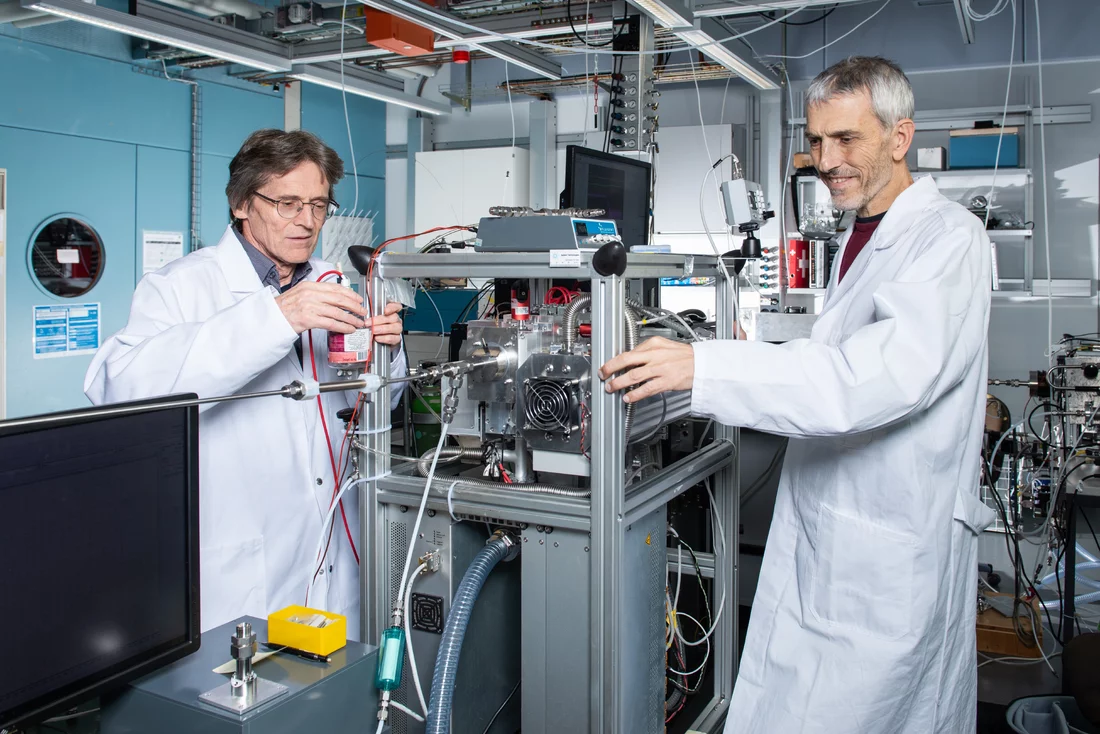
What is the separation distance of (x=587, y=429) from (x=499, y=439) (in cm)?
24

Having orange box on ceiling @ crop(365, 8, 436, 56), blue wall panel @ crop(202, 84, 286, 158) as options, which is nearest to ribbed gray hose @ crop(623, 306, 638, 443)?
orange box on ceiling @ crop(365, 8, 436, 56)

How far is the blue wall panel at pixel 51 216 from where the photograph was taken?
4.10m

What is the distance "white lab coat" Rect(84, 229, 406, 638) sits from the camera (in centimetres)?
147

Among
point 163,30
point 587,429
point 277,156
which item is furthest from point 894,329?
point 163,30

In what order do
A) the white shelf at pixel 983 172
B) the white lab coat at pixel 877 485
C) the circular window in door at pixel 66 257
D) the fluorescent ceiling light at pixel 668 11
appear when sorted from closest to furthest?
1. the white lab coat at pixel 877 485
2. the fluorescent ceiling light at pixel 668 11
3. the circular window in door at pixel 66 257
4. the white shelf at pixel 983 172

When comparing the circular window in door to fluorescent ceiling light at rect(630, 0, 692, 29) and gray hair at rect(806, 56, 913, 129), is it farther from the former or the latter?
gray hair at rect(806, 56, 913, 129)

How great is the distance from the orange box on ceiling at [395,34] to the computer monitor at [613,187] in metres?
1.12

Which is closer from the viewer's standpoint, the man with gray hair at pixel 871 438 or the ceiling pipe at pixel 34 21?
the man with gray hair at pixel 871 438

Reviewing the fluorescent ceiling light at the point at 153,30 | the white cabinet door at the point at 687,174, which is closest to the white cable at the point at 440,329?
the fluorescent ceiling light at the point at 153,30

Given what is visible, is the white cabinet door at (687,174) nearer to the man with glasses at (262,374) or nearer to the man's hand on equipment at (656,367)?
the man with glasses at (262,374)

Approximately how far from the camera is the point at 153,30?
3.45 meters

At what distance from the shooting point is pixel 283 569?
1.73 m

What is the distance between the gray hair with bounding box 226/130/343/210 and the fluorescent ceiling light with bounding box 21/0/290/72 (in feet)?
6.38

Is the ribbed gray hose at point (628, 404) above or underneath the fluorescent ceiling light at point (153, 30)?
underneath
